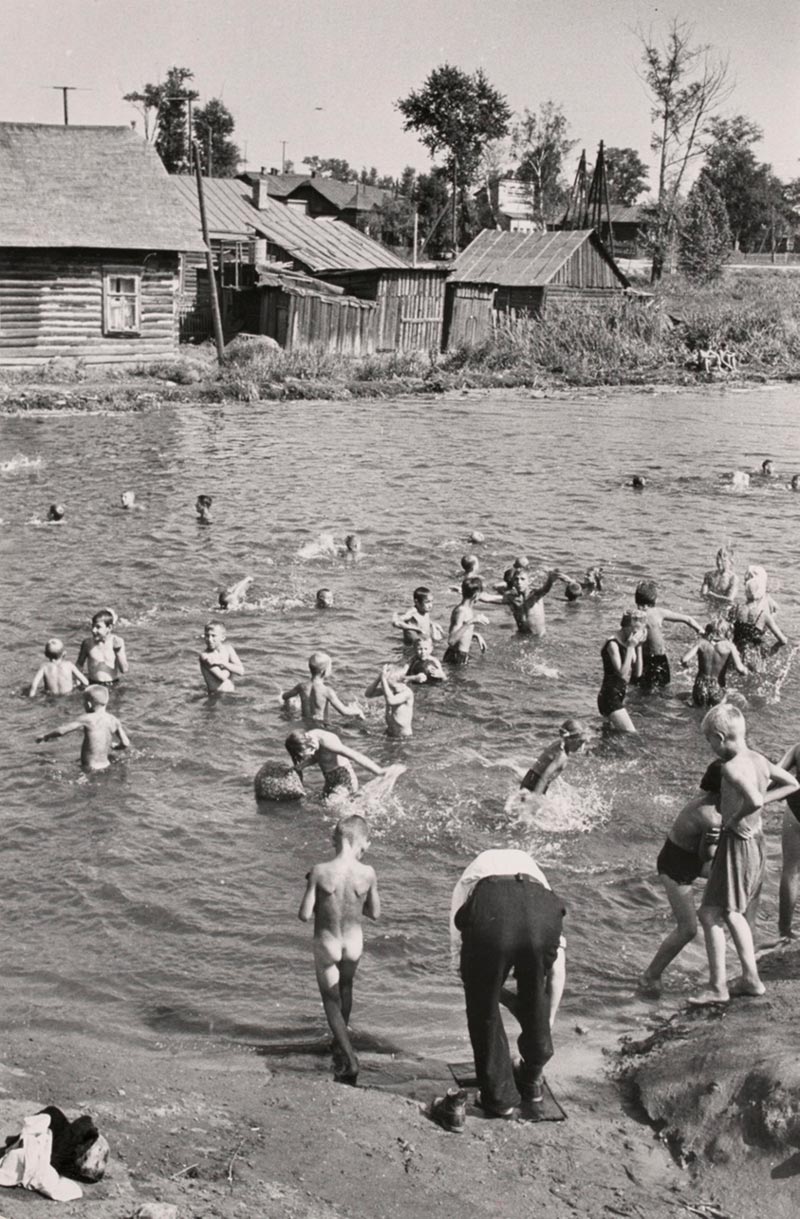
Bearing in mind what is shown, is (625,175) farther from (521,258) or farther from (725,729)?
(725,729)

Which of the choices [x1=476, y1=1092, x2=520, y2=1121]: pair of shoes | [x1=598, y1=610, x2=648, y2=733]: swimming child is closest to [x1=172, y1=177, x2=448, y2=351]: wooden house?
[x1=598, y1=610, x2=648, y2=733]: swimming child

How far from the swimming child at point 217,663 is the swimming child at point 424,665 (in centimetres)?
208

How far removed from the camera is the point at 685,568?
21906 mm

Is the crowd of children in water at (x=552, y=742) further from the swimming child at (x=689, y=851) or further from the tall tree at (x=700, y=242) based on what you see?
the tall tree at (x=700, y=242)

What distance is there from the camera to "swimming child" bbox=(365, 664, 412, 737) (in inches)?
551

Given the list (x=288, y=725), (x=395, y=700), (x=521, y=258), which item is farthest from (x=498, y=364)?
(x=395, y=700)

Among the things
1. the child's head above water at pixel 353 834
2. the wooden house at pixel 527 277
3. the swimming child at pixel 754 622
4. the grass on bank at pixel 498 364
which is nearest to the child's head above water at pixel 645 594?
the swimming child at pixel 754 622

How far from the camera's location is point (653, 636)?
49.8ft

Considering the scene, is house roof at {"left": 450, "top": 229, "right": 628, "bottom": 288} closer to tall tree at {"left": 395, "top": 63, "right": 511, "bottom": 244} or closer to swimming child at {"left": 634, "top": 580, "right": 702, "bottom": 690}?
tall tree at {"left": 395, "top": 63, "right": 511, "bottom": 244}

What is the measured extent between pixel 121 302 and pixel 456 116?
4514cm

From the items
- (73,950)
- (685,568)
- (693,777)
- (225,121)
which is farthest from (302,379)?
(225,121)

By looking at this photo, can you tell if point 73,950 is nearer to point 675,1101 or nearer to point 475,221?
point 675,1101

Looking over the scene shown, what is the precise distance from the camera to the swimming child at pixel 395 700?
14.0 meters

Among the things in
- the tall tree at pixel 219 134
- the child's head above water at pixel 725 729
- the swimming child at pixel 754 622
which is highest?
the tall tree at pixel 219 134
